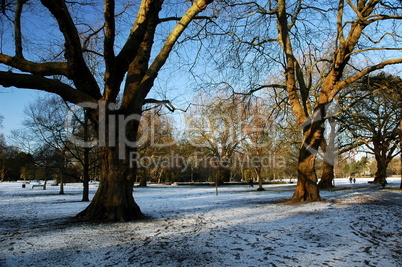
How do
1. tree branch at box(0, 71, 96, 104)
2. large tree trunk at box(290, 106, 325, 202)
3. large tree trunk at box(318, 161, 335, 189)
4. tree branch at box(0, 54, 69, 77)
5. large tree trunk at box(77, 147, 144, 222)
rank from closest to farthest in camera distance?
tree branch at box(0, 71, 96, 104) < tree branch at box(0, 54, 69, 77) < large tree trunk at box(77, 147, 144, 222) < large tree trunk at box(290, 106, 325, 202) < large tree trunk at box(318, 161, 335, 189)

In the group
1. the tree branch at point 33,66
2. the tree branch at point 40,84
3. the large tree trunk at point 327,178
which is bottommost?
the large tree trunk at point 327,178

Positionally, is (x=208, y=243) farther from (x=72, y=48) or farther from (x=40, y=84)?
(x=72, y=48)

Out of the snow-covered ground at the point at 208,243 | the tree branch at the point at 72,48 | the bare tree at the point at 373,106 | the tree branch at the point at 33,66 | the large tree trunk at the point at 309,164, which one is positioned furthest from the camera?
the bare tree at the point at 373,106

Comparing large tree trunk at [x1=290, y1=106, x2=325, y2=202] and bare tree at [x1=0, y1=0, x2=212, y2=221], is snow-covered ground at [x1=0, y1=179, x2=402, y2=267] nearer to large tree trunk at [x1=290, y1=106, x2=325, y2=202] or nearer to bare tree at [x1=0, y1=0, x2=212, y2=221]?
bare tree at [x1=0, y1=0, x2=212, y2=221]

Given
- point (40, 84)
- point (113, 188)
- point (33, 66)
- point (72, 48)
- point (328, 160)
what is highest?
point (72, 48)

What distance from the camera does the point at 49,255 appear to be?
4219mm

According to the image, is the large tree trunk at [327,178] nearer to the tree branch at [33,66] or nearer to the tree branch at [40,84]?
the tree branch at [40,84]

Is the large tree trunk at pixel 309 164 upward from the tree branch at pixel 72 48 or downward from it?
downward

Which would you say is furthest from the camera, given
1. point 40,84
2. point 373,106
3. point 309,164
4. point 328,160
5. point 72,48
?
point 328,160

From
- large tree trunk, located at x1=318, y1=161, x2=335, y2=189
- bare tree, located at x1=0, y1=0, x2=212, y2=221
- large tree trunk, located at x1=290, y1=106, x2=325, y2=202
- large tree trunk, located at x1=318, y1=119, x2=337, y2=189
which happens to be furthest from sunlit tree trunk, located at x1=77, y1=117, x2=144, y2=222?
large tree trunk, located at x1=318, y1=161, x2=335, y2=189

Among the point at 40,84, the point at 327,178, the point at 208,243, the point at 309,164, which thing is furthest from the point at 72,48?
the point at 327,178

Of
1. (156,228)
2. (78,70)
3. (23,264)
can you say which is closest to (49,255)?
(23,264)

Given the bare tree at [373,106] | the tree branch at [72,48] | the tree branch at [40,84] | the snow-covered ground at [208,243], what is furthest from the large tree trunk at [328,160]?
the tree branch at [40,84]

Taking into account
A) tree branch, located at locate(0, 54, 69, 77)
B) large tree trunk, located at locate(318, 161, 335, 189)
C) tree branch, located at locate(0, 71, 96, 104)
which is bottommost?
large tree trunk, located at locate(318, 161, 335, 189)
